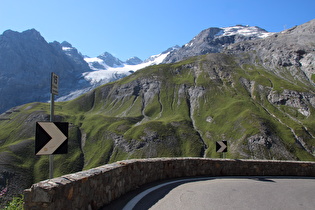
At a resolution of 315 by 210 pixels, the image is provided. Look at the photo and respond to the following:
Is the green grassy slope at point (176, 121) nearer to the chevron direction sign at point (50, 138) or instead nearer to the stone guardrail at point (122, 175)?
the stone guardrail at point (122, 175)

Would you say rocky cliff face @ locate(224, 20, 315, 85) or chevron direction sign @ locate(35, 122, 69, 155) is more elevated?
rocky cliff face @ locate(224, 20, 315, 85)

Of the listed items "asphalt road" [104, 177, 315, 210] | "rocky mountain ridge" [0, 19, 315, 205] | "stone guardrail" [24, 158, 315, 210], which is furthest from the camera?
"rocky mountain ridge" [0, 19, 315, 205]

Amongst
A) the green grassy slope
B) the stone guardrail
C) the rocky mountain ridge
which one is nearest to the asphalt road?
the stone guardrail

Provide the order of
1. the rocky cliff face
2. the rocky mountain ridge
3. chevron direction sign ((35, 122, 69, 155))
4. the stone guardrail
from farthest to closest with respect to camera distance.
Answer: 1. the rocky cliff face
2. the rocky mountain ridge
3. chevron direction sign ((35, 122, 69, 155))
4. the stone guardrail

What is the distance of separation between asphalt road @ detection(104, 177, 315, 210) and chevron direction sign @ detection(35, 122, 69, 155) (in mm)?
2374

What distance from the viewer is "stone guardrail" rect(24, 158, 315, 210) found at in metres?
5.47

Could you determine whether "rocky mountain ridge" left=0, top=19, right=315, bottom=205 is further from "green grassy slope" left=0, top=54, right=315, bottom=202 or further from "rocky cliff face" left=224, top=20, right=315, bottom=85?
"rocky cliff face" left=224, top=20, right=315, bottom=85

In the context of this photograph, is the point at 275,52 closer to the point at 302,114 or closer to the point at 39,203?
the point at 302,114

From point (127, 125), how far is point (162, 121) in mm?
15547

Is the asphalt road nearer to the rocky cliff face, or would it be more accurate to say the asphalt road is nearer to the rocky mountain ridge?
the rocky mountain ridge

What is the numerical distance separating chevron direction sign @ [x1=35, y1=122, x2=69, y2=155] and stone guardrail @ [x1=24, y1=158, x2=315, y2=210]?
860 mm

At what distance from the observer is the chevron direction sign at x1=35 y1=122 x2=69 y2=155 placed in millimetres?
6828

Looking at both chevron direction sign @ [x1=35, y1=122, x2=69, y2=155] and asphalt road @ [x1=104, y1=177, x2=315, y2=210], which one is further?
asphalt road @ [x1=104, y1=177, x2=315, y2=210]

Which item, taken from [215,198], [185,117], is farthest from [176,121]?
[215,198]
